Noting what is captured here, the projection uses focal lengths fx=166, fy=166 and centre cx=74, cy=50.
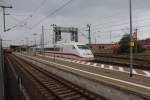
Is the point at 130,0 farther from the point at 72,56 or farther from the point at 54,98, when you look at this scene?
the point at 72,56

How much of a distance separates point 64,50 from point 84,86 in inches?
721

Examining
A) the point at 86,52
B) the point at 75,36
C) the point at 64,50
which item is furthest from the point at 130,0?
the point at 75,36

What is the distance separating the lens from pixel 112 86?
314 inches

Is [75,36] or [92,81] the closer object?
[92,81]

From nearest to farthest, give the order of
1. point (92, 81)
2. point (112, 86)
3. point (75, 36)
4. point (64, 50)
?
point (112, 86) → point (92, 81) → point (64, 50) → point (75, 36)

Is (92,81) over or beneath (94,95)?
over

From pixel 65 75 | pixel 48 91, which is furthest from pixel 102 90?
pixel 65 75

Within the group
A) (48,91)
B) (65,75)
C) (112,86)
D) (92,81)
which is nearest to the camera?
(112,86)

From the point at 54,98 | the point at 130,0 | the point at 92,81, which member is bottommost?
the point at 54,98

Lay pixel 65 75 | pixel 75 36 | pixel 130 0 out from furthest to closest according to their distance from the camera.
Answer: pixel 75 36
pixel 65 75
pixel 130 0

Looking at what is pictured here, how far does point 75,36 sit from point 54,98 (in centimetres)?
4619

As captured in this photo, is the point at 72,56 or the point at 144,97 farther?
the point at 72,56

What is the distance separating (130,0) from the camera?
11117mm

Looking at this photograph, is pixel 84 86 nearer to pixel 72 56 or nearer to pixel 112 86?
pixel 112 86
